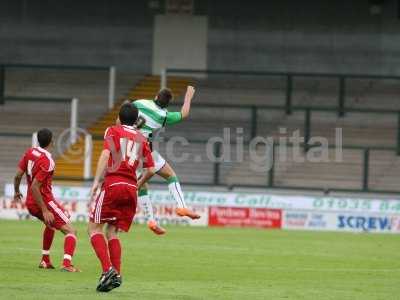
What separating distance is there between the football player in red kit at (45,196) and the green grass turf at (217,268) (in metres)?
0.32

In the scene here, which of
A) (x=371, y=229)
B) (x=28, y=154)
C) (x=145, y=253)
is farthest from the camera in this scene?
(x=371, y=229)

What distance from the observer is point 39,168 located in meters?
14.5

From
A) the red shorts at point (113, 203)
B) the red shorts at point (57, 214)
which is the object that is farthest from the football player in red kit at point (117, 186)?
the red shorts at point (57, 214)

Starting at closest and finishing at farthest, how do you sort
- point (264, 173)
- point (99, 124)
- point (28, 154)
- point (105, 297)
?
point (105, 297), point (28, 154), point (264, 173), point (99, 124)

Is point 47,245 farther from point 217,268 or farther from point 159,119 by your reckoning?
point 159,119

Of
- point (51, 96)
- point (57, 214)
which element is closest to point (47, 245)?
point (57, 214)

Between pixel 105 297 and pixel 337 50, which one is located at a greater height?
pixel 337 50

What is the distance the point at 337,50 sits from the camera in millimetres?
38000

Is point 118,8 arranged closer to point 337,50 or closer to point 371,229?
point 337,50

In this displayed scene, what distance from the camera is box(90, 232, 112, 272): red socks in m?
11.8

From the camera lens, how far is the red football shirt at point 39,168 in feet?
47.4

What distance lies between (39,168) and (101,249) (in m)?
2.76

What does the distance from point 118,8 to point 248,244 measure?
62.3 feet

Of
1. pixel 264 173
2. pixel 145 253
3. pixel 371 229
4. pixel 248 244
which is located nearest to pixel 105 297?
pixel 145 253
